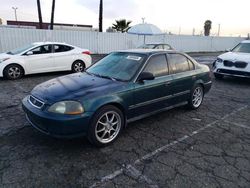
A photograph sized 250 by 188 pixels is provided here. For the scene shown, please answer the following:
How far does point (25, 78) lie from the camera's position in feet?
28.4

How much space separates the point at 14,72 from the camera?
820 centimetres

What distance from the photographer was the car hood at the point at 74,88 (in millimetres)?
3248

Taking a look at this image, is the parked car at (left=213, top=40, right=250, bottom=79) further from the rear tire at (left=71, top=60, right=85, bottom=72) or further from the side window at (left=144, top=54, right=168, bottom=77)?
the rear tire at (left=71, top=60, right=85, bottom=72)

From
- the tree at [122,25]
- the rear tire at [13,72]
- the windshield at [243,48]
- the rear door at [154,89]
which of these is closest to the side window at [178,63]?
the rear door at [154,89]

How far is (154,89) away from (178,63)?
111cm

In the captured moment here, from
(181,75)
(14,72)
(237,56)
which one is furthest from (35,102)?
(237,56)

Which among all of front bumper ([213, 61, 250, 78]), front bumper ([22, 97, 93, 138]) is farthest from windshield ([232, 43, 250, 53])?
front bumper ([22, 97, 93, 138])

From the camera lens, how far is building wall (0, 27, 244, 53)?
14320 millimetres

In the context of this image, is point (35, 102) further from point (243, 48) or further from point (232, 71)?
point (243, 48)

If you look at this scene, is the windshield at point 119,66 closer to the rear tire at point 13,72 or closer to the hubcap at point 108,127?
the hubcap at point 108,127

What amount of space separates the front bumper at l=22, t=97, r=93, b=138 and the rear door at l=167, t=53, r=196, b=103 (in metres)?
2.21

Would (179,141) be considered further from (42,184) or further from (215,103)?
(215,103)

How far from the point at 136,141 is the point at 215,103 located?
3.36 meters

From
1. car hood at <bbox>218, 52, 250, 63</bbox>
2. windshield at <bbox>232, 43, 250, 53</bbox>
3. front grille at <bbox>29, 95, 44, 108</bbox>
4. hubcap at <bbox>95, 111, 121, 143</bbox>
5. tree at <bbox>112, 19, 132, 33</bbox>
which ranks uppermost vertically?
tree at <bbox>112, 19, 132, 33</bbox>
